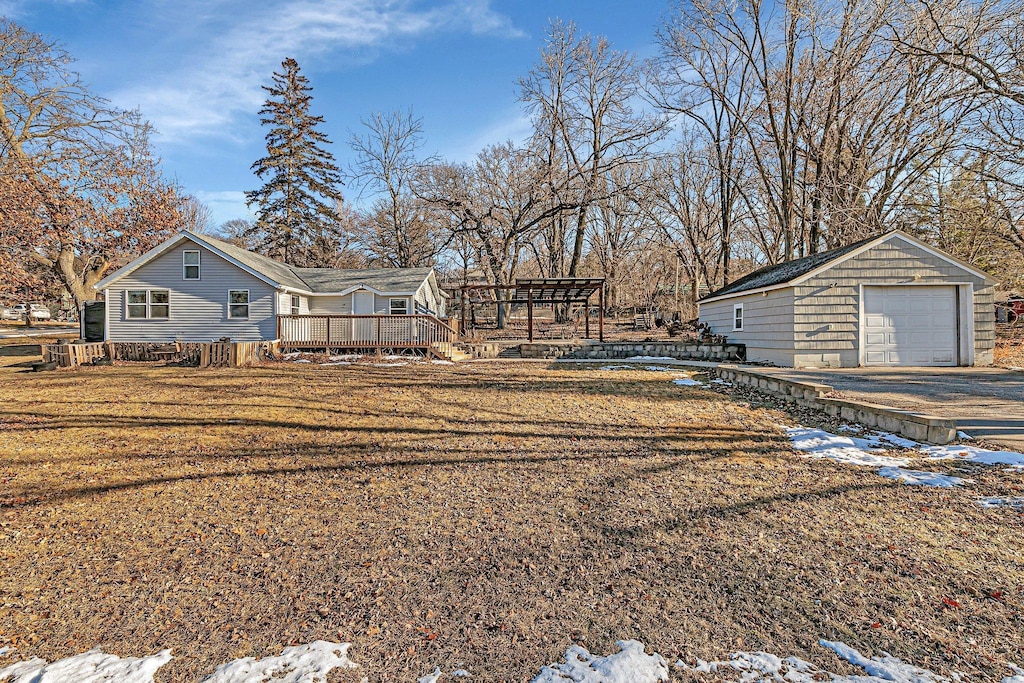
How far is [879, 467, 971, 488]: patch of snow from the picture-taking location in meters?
4.54

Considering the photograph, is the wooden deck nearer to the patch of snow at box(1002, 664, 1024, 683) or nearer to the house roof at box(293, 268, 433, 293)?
the house roof at box(293, 268, 433, 293)

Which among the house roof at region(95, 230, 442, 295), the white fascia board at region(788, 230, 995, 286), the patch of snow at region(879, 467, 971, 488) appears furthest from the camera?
the house roof at region(95, 230, 442, 295)

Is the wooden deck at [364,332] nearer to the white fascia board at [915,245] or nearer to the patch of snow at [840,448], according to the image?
the white fascia board at [915,245]

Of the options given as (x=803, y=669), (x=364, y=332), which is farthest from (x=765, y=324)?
(x=803, y=669)

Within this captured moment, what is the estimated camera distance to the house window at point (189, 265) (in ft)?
59.3

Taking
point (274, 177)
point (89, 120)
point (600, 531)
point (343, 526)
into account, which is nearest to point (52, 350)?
point (89, 120)

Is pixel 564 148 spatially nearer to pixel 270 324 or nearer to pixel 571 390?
pixel 270 324

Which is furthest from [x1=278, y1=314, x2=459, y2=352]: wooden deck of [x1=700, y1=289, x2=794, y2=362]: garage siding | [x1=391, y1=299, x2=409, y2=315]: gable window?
[x1=700, y1=289, x2=794, y2=362]: garage siding

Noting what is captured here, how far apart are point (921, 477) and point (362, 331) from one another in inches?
594

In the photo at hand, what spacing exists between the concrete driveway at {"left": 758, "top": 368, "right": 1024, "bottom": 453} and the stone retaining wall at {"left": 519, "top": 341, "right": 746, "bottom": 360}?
389cm

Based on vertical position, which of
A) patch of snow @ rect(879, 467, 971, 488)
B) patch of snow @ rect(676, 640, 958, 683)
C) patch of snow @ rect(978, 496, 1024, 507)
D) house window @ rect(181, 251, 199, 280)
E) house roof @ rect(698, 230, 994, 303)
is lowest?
patch of snow @ rect(676, 640, 958, 683)

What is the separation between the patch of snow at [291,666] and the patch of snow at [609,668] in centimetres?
94

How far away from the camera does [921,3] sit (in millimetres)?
9586

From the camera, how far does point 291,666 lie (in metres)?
2.31
